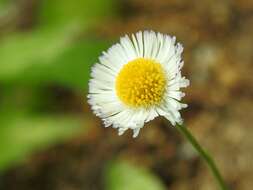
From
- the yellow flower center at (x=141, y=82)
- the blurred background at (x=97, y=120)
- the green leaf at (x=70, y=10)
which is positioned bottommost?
the yellow flower center at (x=141, y=82)

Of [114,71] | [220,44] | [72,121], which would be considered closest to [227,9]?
[220,44]

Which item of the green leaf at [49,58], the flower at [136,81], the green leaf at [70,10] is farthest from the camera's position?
the green leaf at [70,10]

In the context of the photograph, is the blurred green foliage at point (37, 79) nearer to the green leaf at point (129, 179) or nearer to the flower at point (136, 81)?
the green leaf at point (129, 179)

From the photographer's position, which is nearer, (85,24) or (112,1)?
(85,24)

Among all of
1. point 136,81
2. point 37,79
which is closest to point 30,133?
point 37,79

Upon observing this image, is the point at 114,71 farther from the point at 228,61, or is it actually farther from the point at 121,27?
the point at 121,27

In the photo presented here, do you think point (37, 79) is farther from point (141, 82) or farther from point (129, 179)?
point (141, 82)

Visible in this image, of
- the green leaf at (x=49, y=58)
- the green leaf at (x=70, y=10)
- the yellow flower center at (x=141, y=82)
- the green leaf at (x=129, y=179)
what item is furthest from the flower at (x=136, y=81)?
the green leaf at (x=70, y=10)

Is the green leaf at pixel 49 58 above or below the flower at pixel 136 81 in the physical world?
above
